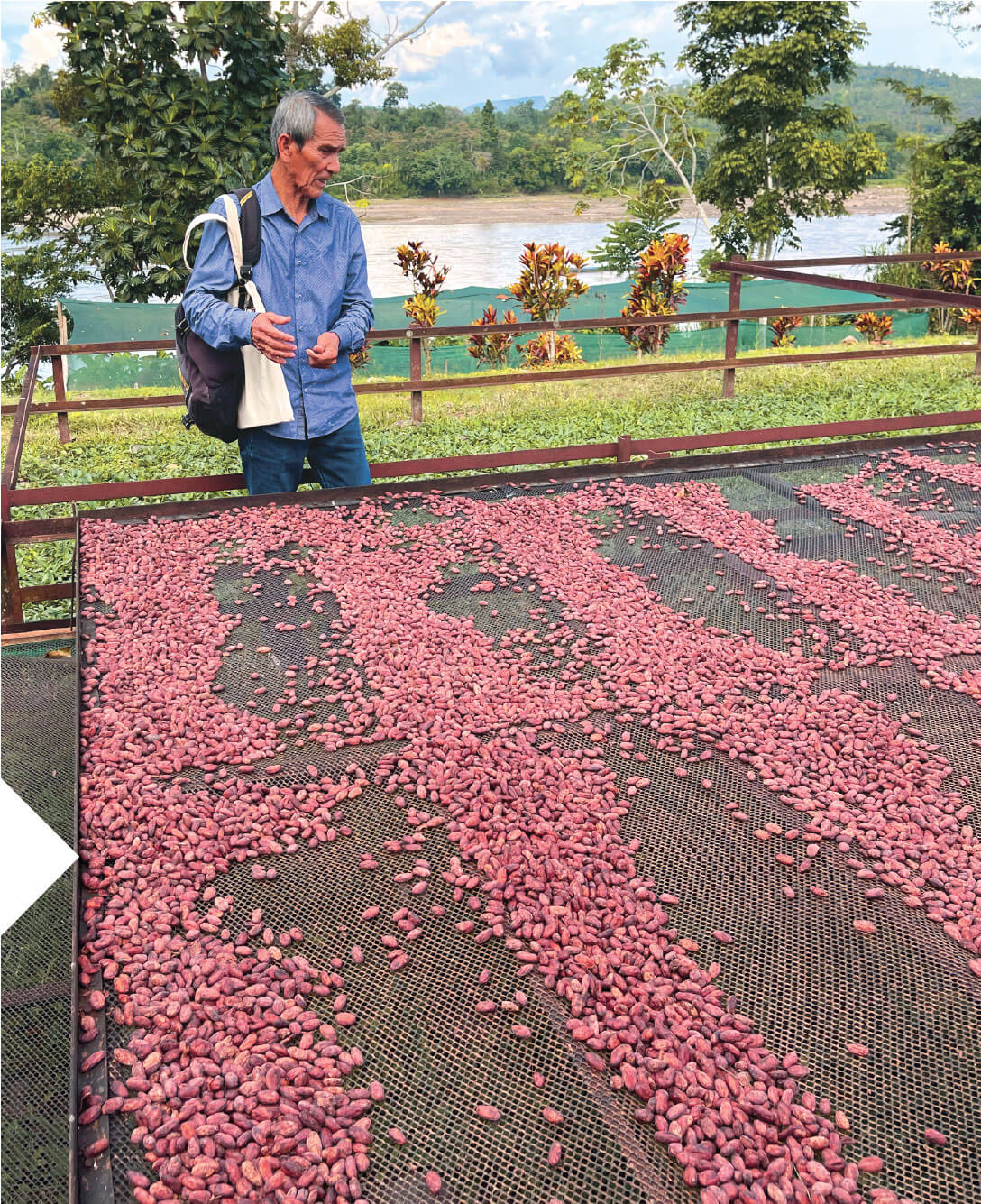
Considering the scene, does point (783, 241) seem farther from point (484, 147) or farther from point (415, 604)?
point (415, 604)

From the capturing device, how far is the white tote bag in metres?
3.03

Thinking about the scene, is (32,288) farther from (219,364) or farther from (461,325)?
(219,364)

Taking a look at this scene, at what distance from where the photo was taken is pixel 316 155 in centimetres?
292

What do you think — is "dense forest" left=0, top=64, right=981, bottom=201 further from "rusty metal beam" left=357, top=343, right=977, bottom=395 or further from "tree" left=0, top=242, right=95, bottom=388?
"rusty metal beam" left=357, top=343, right=977, bottom=395

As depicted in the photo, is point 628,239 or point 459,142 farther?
point 459,142

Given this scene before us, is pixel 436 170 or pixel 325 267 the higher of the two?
pixel 436 170

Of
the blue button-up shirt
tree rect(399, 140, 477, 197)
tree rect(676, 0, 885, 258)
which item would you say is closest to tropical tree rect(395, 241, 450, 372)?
the blue button-up shirt

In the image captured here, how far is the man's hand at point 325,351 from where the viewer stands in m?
3.06

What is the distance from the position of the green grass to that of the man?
2.46 meters

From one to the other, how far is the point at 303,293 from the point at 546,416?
4732 mm

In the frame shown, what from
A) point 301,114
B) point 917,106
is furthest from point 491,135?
point 301,114

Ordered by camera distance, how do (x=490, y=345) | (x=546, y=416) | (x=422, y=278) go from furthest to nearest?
(x=490, y=345), (x=422, y=278), (x=546, y=416)

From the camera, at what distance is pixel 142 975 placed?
1.50 metres

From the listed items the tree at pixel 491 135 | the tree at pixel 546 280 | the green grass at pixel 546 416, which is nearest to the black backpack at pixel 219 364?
the green grass at pixel 546 416
